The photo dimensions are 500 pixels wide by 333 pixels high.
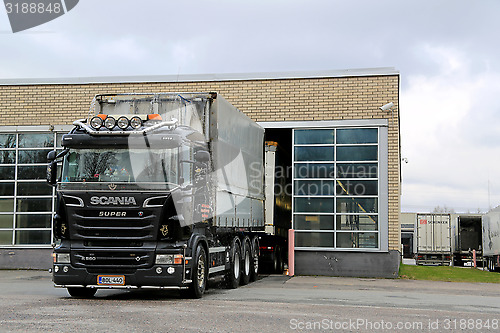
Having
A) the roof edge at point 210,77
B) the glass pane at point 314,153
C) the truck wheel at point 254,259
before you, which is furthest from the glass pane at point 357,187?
the truck wheel at point 254,259

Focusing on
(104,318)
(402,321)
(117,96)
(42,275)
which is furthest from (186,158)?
(42,275)

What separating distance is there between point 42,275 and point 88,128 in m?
9.69

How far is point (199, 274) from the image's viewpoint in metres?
13.8

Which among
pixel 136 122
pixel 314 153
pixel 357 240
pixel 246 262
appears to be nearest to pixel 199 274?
pixel 136 122

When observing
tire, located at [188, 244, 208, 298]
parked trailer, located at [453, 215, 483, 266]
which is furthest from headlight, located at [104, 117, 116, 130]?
parked trailer, located at [453, 215, 483, 266]

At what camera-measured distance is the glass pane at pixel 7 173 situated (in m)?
24.7

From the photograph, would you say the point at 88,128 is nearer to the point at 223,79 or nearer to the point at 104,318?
the point at 104,318

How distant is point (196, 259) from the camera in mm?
13406

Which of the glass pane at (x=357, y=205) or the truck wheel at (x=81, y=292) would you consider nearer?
the truck wheel at (x=81, y=292)

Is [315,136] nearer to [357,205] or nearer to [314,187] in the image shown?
[314,187]

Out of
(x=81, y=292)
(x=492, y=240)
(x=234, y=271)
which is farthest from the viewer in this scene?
(x=492, y=240)

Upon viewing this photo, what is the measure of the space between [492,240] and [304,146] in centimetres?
1703

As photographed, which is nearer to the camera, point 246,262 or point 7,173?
point 246,262

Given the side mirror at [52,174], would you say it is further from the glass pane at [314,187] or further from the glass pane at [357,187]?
the glass pane at [357,187]
